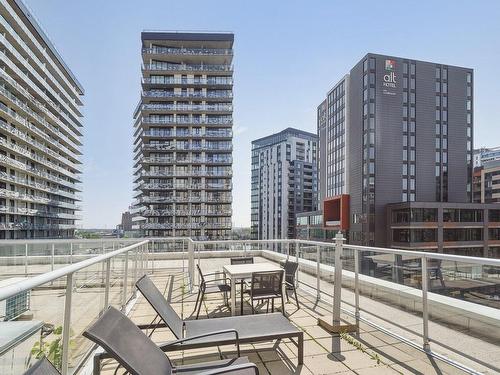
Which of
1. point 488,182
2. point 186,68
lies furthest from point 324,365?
point 488,182

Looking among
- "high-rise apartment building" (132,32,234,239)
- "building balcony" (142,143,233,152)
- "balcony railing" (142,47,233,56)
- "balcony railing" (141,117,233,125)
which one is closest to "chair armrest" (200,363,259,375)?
"high-rise apartment building" (132,32,234,239)

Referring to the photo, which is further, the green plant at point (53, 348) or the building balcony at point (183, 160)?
the building balcony at point (183, 160)

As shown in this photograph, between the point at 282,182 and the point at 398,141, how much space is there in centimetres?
6710

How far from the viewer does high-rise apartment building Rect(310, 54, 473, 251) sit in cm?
5475

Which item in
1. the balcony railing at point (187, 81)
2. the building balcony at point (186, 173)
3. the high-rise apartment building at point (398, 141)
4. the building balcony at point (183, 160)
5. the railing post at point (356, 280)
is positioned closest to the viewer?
the railing post at point (356, 280)

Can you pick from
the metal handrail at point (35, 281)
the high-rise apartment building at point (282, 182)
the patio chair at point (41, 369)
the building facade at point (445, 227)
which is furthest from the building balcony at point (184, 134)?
the patio chair at point (41, 369)

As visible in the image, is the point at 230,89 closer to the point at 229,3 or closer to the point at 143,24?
the point at 143,24

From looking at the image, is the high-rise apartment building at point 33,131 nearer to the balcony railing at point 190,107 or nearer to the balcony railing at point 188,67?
the balcony railing at point 190,107

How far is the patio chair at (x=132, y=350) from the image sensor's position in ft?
7.15

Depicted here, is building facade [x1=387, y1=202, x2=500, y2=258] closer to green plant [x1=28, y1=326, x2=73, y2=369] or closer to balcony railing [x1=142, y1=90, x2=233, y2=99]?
balcony railing [x1=142, y1=90, x2=233, y2=99]

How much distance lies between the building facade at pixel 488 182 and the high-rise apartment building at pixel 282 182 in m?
49.7

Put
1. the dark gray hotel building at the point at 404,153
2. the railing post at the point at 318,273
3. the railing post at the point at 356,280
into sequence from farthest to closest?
the dark gray hotel building at the point at 404,153
the railing post at the point at 318,273
the railing post at the point at 356,280

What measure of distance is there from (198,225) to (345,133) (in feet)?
107

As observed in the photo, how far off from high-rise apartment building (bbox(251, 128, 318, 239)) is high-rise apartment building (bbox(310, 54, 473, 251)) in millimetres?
56415
